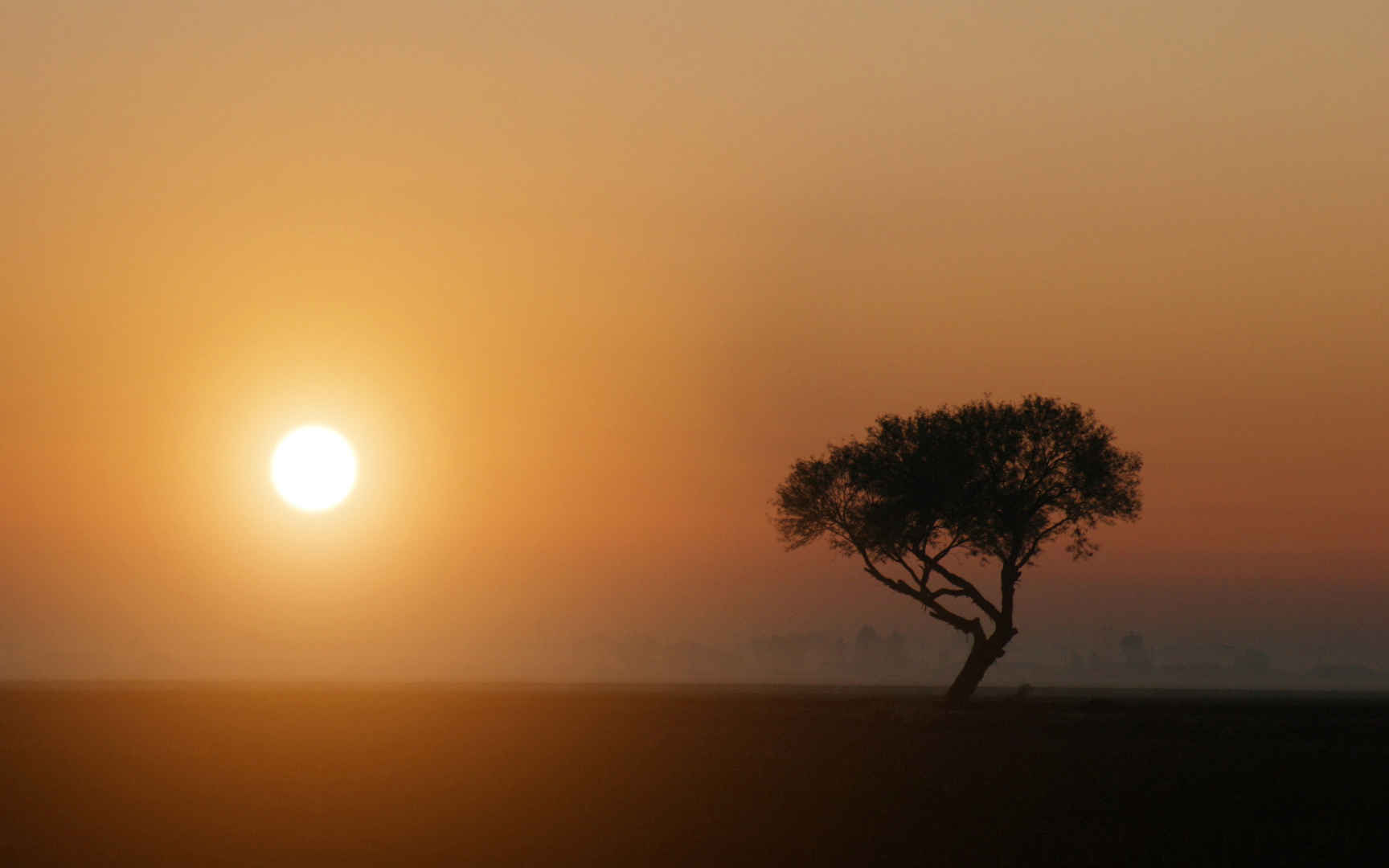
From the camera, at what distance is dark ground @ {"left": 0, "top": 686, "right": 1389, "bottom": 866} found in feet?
108

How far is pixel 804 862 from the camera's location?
102 feet

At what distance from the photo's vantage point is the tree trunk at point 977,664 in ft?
304

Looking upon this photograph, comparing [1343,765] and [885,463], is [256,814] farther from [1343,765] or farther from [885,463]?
[885,463]

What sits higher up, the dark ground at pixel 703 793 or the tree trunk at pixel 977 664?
the tree trunk at pixel 977 664

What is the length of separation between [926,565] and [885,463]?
640cm

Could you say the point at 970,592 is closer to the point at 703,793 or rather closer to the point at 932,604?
the point at 932,604

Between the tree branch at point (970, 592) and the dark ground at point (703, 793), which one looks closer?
the dark ground at point (703, 793)

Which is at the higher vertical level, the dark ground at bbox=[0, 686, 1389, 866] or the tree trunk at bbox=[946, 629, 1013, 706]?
the tree trunk at bbox=[946, 629, 1013, 706]

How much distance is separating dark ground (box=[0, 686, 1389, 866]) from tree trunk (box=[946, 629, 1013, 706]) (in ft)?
41.4

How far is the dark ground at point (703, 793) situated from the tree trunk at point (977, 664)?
41.4 feet

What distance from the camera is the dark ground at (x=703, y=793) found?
108ft

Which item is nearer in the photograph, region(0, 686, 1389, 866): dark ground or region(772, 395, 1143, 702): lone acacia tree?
region(0, 686, 1389, 866): dark ground

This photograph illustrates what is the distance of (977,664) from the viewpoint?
3728 inches

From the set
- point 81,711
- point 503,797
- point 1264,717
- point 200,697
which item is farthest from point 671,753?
point 200,697
